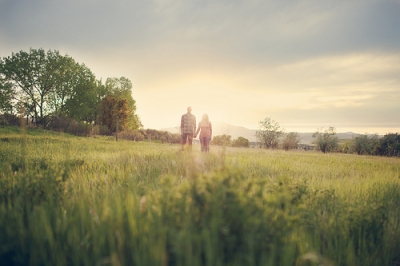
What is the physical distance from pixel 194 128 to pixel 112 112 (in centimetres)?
4665

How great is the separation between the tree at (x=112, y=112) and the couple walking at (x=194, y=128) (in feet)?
151

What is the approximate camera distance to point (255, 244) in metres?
1.85

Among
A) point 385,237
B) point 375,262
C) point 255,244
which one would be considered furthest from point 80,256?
point 385,237

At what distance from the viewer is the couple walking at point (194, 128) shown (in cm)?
1362

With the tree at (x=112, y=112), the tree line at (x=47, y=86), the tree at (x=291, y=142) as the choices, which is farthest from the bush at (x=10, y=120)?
the tree at (x=291, y=142)

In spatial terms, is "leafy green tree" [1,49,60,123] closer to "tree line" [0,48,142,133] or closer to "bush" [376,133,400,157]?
"tree line" [0,48,142,133]

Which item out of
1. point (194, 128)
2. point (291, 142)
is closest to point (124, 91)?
point (291, 142)

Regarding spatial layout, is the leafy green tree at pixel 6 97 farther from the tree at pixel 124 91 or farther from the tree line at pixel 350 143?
Result: the tree line at pixel 350 143

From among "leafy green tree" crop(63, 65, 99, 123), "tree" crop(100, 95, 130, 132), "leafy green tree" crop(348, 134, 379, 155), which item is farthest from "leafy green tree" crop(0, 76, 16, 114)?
"leafy green tree" crop(348, 134, 379, 155)

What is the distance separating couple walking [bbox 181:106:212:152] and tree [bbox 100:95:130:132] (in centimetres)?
4593

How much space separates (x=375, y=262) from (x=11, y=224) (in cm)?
397

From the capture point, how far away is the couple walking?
13.6m

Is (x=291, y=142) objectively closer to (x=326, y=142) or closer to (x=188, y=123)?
(x=326, y=142)

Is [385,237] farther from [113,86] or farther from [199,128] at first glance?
[113,86]
